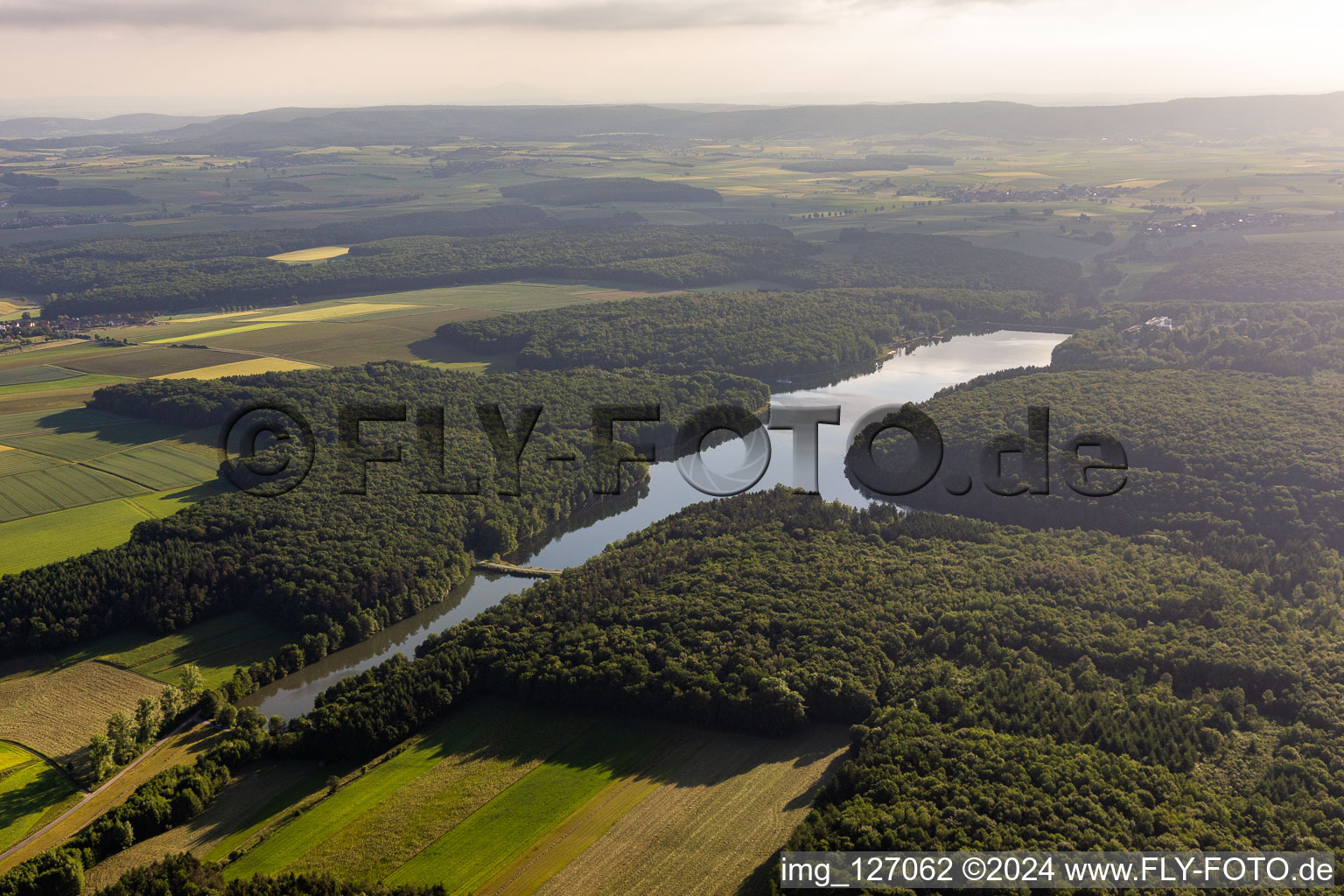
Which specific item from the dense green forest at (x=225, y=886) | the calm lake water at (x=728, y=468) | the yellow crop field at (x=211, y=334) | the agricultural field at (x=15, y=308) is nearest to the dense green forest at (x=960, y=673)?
the calm lake water at (x=728, y=468)

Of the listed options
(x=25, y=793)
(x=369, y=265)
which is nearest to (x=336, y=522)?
(x=25, y=793)

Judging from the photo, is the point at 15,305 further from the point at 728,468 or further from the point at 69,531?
the point at 728,468

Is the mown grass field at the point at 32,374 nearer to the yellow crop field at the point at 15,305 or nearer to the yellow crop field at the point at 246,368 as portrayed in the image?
the yellow crop field at the point at 246,368

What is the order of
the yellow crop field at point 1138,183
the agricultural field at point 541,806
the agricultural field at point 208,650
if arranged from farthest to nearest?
1. the yellow crop field at point 1138,183
2. the agricultural field at point 208,650
3. the agricultural field at point 541,806

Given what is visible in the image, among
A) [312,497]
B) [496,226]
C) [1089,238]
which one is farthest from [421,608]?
[496,226]

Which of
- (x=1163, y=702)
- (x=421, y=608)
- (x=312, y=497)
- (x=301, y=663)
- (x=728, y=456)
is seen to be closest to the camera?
(x=1163, y=702)

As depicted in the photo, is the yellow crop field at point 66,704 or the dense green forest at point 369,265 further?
the dense green forest at point 369,265

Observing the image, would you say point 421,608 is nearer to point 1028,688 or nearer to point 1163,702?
point 1028,688
